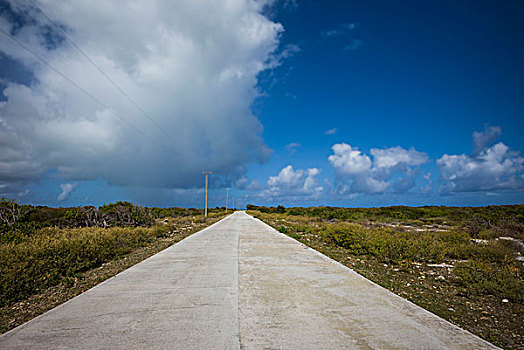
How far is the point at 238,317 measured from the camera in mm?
3842

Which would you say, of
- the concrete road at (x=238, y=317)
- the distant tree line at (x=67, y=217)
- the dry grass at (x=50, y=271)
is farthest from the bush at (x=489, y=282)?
the distant tree line at (x=67, y=217)

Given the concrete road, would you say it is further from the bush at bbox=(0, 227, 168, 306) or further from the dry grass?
the bush at bbox=(0, 227, 168, 306)

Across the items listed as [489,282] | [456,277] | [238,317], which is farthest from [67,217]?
[489,282]

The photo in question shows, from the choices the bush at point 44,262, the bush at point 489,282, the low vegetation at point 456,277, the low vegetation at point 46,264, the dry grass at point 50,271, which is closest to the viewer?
the low vegetation at point 456,277

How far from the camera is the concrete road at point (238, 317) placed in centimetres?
318

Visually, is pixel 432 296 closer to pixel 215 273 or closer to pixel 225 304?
pixel 225 304

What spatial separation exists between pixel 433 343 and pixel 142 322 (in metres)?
3.84

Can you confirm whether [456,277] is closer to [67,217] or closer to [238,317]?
[238,317]

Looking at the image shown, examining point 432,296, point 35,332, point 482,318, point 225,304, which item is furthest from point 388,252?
point 35,332

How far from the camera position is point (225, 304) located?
4.36 metres

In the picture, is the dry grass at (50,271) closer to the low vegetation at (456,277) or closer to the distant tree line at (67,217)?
the distant tree line at (67,217)

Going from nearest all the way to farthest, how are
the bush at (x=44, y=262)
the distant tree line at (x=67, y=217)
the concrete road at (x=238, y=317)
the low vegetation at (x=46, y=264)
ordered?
the concrete road at (x=238, y=317), the low vegetation at (x=46, y=264), the bush at (x=44, y=262), the distant tree line at (x=67, y=217)

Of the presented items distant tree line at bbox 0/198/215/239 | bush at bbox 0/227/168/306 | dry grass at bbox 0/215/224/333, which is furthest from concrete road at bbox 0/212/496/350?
distant tree line at bbox 0/198/215/239

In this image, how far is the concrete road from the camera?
3180mm
